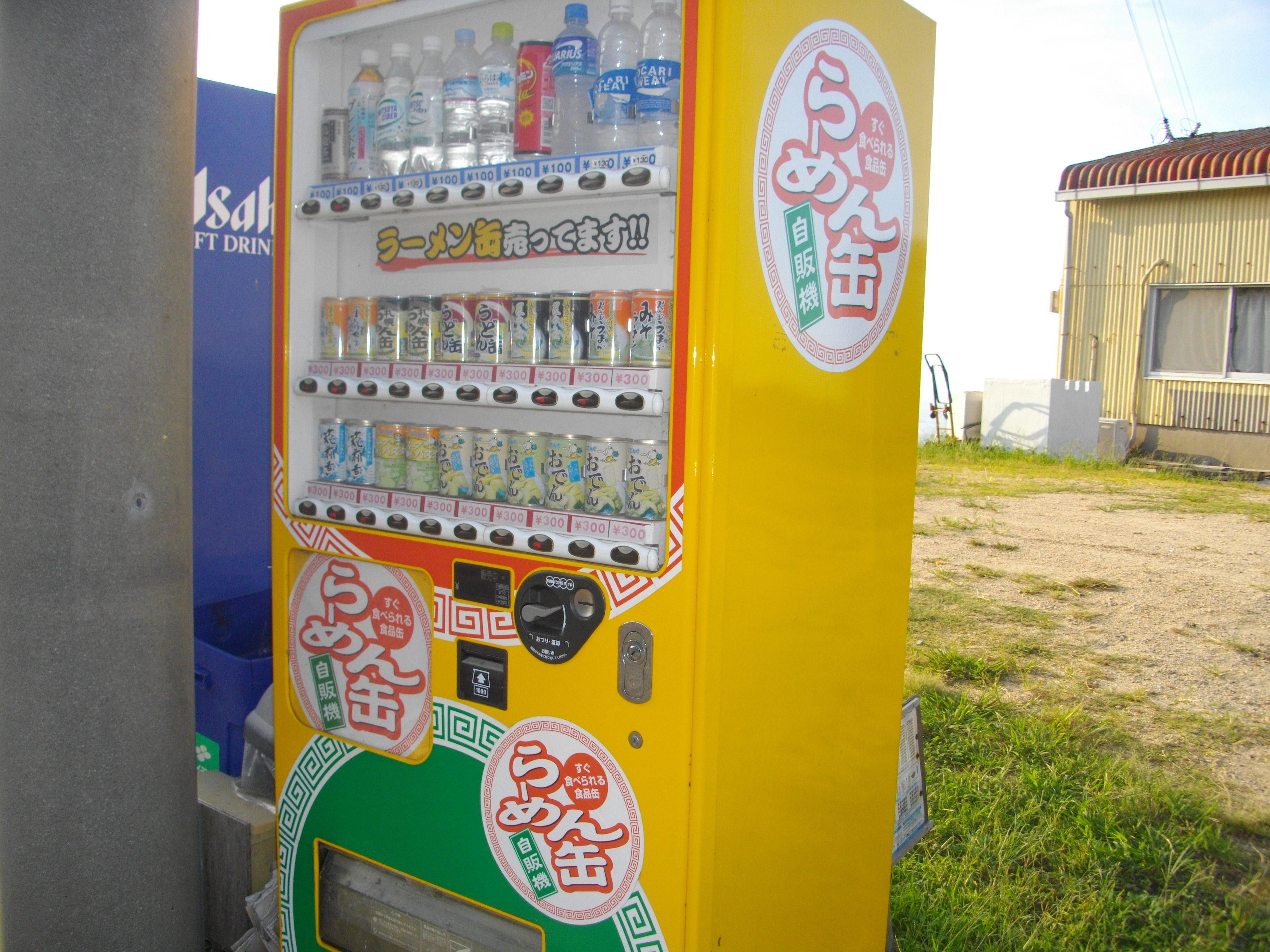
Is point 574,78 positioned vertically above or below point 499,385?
above

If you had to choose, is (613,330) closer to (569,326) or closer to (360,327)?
(569,326)

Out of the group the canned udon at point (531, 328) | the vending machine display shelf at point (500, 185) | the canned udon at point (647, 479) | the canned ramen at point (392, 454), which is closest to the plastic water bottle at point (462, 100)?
the vending machine display shelf at point (500, 185)

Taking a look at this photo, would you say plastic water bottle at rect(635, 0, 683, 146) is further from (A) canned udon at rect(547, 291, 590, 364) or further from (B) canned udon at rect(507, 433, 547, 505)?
(B) canned udon at rect(507, 433, 547, 505)

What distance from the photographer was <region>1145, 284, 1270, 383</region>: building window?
Answer: 34.6 ft

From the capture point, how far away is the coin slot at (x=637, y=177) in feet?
5.53

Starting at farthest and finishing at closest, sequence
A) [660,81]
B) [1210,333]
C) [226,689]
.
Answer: [1210,333], [226,689], [660,81]

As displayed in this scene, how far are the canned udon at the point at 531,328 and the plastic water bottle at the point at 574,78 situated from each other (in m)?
0.32

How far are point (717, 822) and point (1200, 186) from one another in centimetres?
1120

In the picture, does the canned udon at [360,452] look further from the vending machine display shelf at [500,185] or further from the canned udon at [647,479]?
the canned udon at [647,479]

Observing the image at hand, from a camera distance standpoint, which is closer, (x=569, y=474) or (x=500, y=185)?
(x=500, y=185)

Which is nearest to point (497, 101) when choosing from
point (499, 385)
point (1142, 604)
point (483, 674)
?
point (499, 385)

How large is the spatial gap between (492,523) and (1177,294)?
11414mm

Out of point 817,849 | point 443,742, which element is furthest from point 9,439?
point 817,849

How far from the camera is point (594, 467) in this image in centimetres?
198
